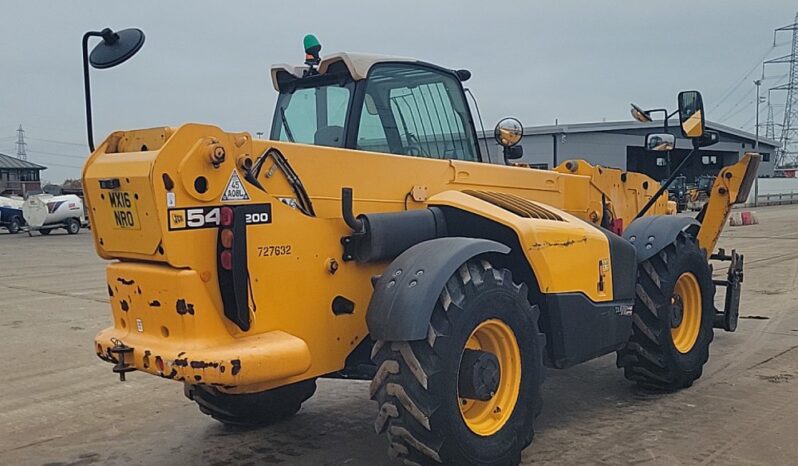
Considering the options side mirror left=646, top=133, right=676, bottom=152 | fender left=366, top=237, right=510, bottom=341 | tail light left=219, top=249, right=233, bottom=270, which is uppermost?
side mirror left=646, top=133, right=676, bottom=152

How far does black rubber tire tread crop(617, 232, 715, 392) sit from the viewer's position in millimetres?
5883

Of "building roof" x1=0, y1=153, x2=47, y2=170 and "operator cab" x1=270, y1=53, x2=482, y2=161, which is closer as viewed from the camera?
"operator cab" x1=270, y1=53, x2=482, y2=161

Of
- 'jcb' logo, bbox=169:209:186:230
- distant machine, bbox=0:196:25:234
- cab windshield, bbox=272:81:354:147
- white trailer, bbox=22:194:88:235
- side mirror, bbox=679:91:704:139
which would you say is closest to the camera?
'jcb' logo, bbox=169:209:186:230

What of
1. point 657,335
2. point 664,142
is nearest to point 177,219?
point 657,335

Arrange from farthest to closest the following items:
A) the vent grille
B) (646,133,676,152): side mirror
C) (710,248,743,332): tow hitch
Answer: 1. (710,248,743,332): tow hitch
2. (646,133,676,152): side mirror
3. the vent grille

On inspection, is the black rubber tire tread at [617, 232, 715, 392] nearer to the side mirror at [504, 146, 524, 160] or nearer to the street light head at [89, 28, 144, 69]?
the side mirror at [504, 146, 524, 160]

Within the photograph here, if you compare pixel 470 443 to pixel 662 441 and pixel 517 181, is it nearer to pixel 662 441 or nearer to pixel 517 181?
pixel 662 441

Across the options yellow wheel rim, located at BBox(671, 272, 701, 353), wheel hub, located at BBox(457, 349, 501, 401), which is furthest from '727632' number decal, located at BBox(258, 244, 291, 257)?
yellow wheel rim, located at BBox(671, 272, 701, 353)

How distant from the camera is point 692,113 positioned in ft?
20.1

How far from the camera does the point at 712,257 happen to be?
26.3ft

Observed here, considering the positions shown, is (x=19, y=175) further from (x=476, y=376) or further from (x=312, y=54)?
(x=476, y=376)

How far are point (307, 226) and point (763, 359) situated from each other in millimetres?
4912

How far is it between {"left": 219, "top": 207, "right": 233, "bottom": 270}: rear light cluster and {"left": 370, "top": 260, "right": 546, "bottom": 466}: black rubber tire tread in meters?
0.87

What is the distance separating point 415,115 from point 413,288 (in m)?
1.67
